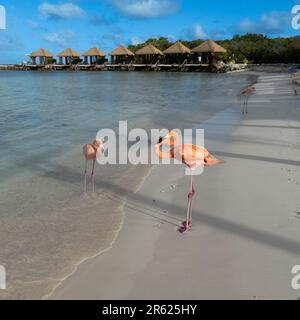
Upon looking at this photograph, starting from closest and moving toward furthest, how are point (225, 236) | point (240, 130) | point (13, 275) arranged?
1. point (13, 275)
2. point (225, 236)
3. point (240, 130)

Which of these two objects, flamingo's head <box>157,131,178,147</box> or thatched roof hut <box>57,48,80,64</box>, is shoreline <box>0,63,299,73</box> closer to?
thatched roof hut <box>57,48,80,64</box>

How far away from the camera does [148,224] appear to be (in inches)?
Result: 211

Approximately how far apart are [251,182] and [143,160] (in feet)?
Result: 10.3

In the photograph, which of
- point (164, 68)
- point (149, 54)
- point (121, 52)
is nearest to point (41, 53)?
point (121, 52)

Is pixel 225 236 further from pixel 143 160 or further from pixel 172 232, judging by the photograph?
pixel 143 160

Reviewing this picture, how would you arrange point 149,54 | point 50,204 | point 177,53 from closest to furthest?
point 50,204 → point 177,53 → point 149,54

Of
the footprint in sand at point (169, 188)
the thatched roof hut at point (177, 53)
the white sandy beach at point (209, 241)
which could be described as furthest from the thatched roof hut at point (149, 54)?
the footprint in sand at point (169, 188)

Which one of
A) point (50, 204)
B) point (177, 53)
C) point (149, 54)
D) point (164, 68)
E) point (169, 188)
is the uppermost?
point (149, 54)

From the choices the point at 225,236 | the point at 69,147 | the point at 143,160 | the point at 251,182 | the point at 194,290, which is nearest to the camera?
the point at 194,290

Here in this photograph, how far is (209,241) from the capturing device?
4.77 metres

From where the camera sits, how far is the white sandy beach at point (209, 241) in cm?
386

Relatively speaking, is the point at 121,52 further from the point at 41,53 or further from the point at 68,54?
the point at 41,53

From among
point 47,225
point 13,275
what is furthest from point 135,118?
point 13,275

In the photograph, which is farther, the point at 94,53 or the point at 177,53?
the point at 94,53
